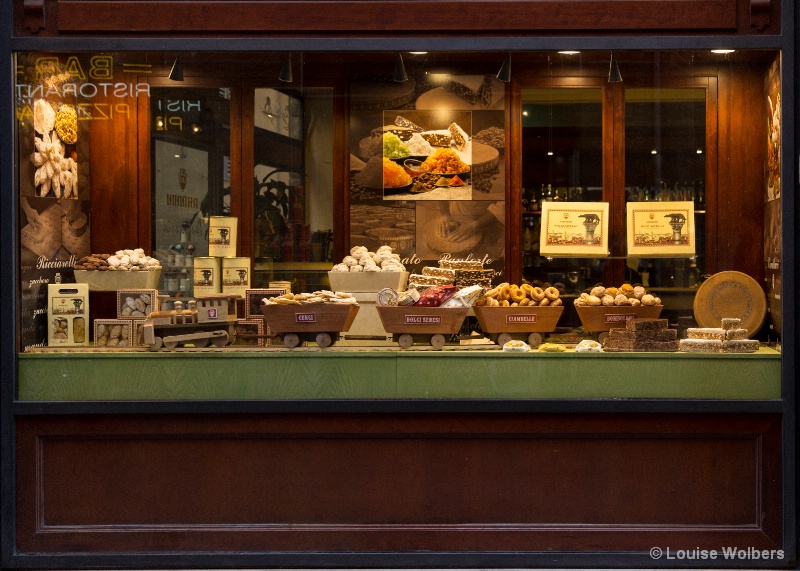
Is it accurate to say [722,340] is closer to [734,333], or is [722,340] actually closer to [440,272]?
[734,333]

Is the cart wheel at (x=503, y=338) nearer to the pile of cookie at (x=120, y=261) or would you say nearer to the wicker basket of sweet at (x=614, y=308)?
the wicker basket of sweet at (x=614, y=308)

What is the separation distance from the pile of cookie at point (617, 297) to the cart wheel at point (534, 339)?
0.42 m

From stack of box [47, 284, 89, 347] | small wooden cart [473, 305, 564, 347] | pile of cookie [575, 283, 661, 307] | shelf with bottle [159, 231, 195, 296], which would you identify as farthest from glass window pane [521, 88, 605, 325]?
stack of box [47, 284, 89, 347]

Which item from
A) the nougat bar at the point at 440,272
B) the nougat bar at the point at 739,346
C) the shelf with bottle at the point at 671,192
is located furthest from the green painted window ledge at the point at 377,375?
the shelf with bottle at the point at 671,192

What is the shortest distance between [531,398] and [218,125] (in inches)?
116

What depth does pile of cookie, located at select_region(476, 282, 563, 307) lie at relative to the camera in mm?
6137

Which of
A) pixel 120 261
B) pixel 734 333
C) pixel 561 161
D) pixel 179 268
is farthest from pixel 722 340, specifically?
pixel 120 261

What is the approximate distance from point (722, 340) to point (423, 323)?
1.93 m

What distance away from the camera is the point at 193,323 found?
→ 597 centimetres

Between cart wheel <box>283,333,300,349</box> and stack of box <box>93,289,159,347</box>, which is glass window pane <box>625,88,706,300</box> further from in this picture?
stack of box <box>93,289,159,347</box>

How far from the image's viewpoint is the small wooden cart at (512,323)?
19.8ft

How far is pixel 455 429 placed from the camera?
5699 millimetres

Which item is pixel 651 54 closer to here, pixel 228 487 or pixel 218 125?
pixel 218 125

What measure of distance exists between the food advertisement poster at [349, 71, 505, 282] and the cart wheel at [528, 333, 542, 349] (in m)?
0.76
